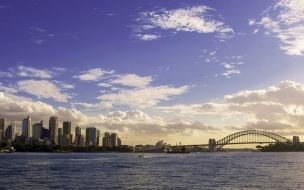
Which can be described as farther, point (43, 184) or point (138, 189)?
point (43, 184)

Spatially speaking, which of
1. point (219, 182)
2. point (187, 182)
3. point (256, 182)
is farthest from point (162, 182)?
point (256, 182)

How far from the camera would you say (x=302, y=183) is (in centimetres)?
7319

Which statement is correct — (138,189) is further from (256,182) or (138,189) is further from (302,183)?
(302,183)

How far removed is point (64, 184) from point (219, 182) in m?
23.3

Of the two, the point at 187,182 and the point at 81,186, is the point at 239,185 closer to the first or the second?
the point at 187,182

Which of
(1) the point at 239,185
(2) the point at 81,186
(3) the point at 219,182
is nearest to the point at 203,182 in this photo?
(3) the point at 219,182

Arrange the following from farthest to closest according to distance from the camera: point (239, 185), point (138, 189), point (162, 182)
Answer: point (162, 182), point (239, 185), point (138, 189)

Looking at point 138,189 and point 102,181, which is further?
point 102,181

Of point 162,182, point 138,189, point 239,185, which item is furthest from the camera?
point 162,182

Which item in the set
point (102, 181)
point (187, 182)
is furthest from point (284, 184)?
point (102, 181)

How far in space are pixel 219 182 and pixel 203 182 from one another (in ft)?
8.06

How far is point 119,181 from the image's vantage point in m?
76.8

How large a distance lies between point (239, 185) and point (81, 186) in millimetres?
22305

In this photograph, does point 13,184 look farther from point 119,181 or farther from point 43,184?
point 119,181
